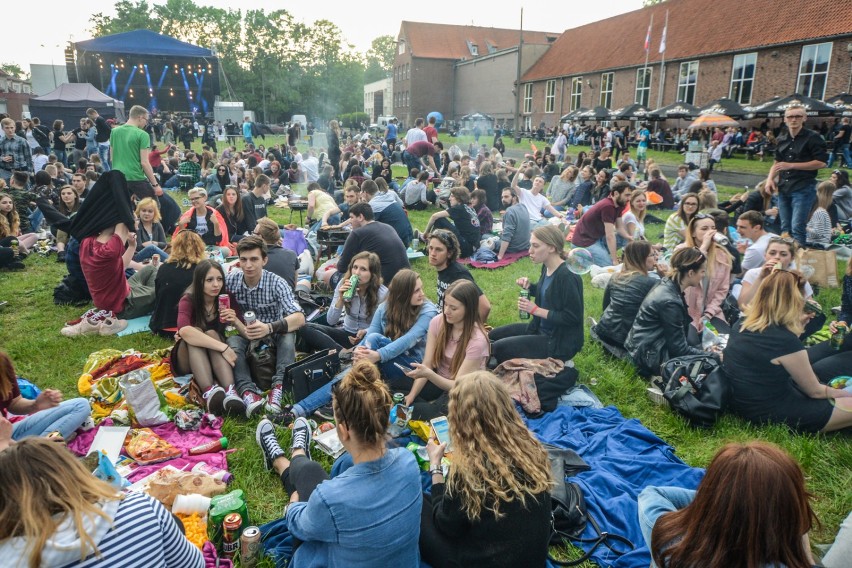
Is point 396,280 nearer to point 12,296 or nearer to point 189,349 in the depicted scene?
point 189,349

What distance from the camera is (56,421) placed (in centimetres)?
385

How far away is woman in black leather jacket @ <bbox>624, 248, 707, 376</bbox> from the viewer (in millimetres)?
4855

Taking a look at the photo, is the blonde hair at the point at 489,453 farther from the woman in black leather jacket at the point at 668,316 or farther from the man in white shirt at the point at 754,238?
the man in white shirt at the point at 754,238

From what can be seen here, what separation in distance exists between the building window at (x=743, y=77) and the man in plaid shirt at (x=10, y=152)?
101 ft

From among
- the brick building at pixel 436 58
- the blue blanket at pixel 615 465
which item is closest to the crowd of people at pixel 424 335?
the blue blanket at pixel 615 465

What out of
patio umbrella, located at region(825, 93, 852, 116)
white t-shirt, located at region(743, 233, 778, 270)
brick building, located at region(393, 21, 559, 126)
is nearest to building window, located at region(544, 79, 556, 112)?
brick building, located at region(393, 21, 559, 126)

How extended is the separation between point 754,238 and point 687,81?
29.0 metres

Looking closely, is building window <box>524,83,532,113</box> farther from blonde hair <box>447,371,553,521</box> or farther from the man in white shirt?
blonde hair <box>447,371,553,521</box>

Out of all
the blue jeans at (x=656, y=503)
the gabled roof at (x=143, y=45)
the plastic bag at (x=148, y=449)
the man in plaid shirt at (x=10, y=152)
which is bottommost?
the plastic bag at (x=148, y=449)

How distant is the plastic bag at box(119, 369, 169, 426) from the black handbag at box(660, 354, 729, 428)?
4193mm

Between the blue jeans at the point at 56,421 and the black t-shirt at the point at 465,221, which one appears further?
the black t-shirt at the point at 465,221

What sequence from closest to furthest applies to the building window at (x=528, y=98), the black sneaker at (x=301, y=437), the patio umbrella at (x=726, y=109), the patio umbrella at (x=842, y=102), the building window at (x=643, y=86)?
the black sneaker at (x=301, y=437)
the patio umbrella at (x=842, y=102)
the patio umbrella at (x=726, y=109)
the building window at (x=643, y=86)
the building window at (x=528, y=98)

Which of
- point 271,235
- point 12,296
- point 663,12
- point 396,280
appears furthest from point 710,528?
point 663,12

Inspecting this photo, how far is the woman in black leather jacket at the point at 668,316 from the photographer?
4855 mm
